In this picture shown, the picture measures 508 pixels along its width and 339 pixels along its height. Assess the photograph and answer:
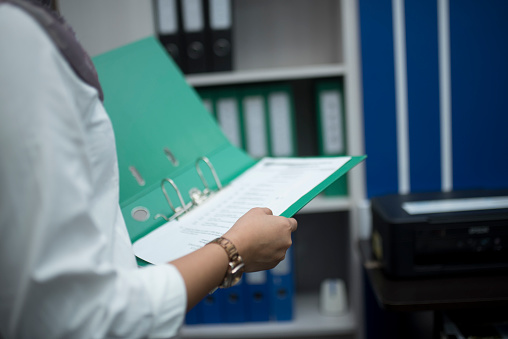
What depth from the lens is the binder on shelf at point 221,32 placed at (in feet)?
4.42

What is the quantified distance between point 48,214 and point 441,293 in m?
0.94

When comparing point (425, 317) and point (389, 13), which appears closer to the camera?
point (425, 317)

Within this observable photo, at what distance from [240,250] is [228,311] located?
0.99m

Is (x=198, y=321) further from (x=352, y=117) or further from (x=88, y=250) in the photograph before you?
(x=88, y=250)

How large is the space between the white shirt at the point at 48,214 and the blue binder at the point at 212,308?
3.40 ft

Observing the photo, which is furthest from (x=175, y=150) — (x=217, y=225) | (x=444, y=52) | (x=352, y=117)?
(x=444, y=52)

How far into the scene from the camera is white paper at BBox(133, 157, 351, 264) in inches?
25.0

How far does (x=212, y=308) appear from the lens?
1.45m

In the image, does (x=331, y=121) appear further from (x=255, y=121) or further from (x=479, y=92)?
(x=479, y=92)

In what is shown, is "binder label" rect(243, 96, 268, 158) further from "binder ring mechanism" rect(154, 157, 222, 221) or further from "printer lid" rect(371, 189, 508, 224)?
"binder ring mechanism" rect(154, 157, 222, 221)

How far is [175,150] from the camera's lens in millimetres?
840

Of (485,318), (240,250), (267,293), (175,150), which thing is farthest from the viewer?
(267,293)

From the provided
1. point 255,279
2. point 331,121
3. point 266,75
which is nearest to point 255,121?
point 266,75

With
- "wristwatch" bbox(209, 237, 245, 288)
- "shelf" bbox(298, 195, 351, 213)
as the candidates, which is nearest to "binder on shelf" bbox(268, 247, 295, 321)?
"shelf" bbox(298, 195, 351, 213)
